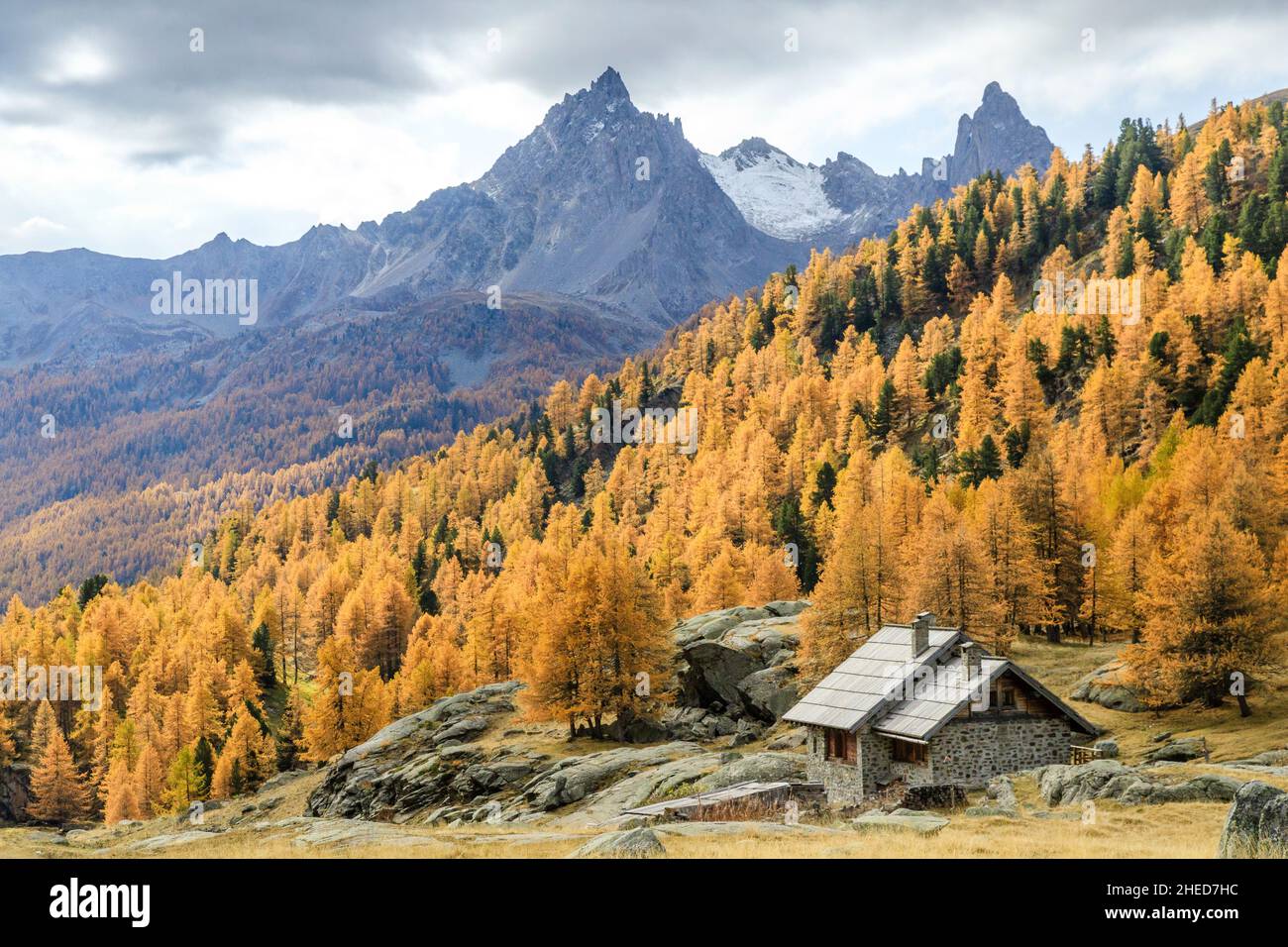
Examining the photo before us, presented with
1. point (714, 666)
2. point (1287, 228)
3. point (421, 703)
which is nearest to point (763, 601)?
point (714, 666)

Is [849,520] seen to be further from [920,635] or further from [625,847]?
[625,847]

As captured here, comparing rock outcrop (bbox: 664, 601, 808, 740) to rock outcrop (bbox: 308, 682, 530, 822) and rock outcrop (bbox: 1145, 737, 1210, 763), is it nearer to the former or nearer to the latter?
rock outcrop (bbox: 308, 682, 530, 822)

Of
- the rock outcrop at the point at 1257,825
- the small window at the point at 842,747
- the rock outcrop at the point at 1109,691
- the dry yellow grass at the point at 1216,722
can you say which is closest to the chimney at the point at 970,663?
the small window at the point at 842,747

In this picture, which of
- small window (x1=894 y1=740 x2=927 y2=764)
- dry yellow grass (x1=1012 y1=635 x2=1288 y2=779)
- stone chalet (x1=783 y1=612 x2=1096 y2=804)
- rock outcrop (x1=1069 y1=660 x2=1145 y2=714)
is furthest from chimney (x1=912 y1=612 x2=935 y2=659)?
rock outcrop (x1=1069 y1=660 x2=1145 y2=714)

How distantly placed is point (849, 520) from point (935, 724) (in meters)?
46.2

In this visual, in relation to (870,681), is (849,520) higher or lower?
higher

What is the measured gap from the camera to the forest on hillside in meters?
65.2

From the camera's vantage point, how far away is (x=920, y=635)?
47.7 metres

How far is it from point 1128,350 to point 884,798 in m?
92.0

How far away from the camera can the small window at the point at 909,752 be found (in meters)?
44.4

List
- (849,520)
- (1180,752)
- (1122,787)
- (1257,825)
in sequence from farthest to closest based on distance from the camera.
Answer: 1. (849,520)
2. (1180,752)
3. (1122,787)
4. (1257,825)

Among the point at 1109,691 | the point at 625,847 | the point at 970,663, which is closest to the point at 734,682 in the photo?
the point at 1109,691

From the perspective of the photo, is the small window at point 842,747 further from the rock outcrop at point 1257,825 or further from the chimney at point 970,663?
the rock outcrop at point 1257,825

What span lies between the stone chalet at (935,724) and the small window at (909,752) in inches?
1.7
